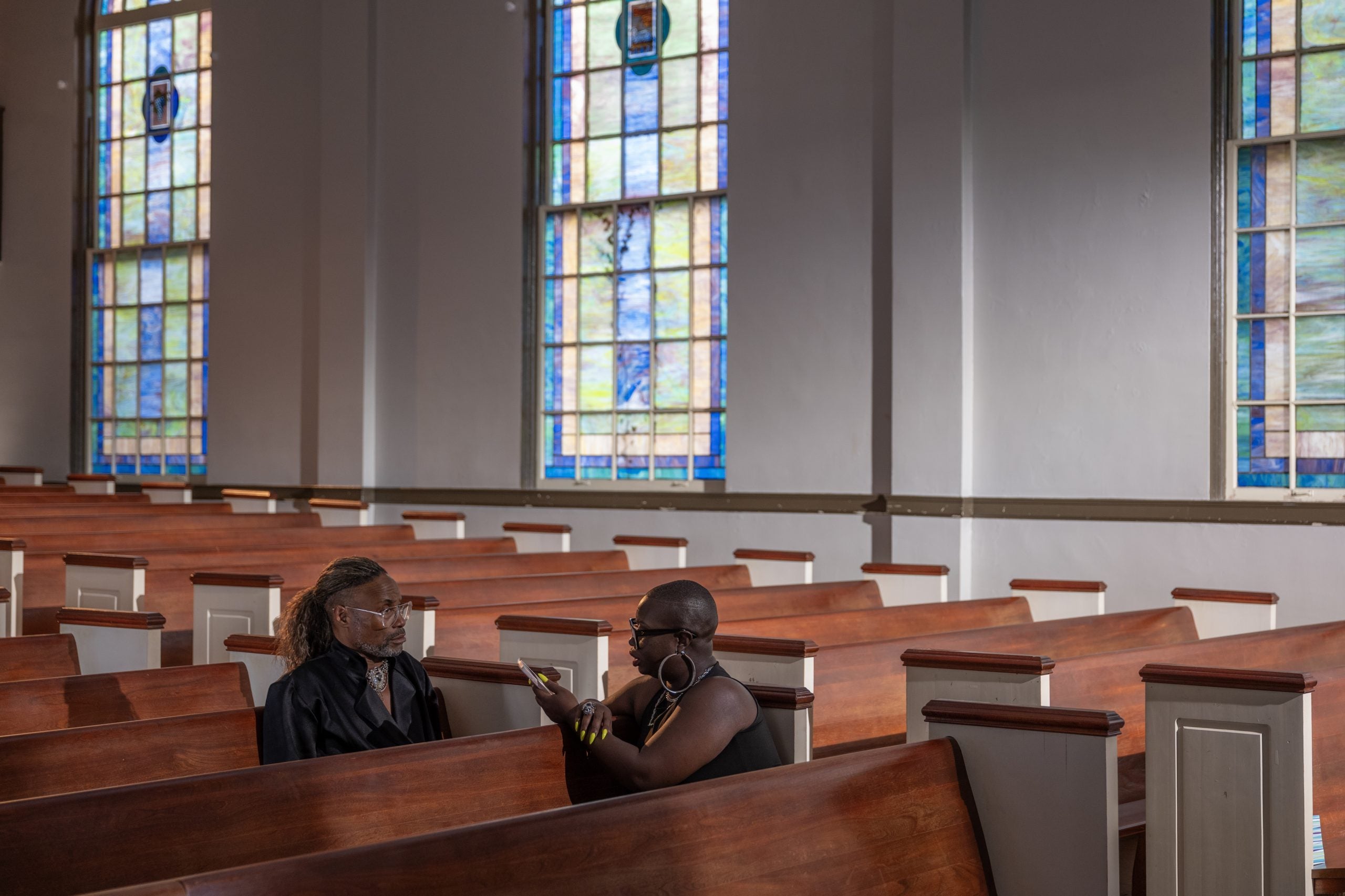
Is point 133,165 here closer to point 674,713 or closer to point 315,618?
point 315,618

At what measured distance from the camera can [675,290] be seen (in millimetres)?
7852

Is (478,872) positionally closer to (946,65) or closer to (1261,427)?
(1261,427)

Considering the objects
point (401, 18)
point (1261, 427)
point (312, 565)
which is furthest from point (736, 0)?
point (312, 565)

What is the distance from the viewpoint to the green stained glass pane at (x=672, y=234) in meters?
7.84

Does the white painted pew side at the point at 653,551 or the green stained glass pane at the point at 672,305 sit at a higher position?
the green stained glass pane at the point at 672,305

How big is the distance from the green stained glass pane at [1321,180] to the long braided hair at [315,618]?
483 cm

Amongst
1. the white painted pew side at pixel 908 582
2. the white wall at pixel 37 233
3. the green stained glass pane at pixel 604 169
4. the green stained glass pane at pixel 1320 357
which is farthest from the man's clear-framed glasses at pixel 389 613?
the white wall at pixel 37 233

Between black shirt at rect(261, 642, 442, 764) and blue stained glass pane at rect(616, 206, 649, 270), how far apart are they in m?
5.23

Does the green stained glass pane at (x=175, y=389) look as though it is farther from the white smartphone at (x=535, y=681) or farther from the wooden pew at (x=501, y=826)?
the wooden pew at (x=501, y=826)

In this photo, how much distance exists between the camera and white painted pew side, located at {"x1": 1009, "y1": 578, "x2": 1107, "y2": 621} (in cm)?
546

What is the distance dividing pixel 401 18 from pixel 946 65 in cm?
377

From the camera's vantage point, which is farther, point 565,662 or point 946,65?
point 946,65

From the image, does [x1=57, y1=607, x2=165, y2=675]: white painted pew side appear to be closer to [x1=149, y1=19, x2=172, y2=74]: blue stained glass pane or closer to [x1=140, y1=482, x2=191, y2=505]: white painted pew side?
[x1=140, y1=482, x2=191, y2=505]: white painted pew side

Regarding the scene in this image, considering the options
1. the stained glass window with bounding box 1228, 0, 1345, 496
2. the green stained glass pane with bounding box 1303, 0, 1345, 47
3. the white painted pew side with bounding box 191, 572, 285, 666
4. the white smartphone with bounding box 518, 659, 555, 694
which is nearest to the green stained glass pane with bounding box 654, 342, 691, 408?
the stained glass window with bounding box 1228, 0, 1345, 496
